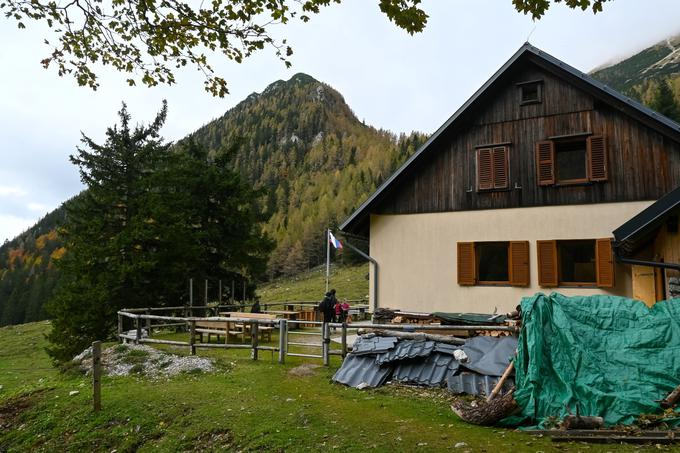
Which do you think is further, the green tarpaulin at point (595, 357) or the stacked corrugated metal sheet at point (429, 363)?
the stacked corrugated metal sheet at point (429, 363)

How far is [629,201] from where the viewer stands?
12773 mm

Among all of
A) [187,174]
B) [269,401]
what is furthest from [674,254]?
[187,174]

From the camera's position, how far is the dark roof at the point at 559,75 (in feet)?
40.9

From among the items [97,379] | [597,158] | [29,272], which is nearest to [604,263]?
[597,158]

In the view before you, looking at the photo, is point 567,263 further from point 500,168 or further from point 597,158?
point 500,168

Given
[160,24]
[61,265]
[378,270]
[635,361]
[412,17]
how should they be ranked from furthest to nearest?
[61,265]
[378,270]
[635,361]
[160,24]
[412,17]

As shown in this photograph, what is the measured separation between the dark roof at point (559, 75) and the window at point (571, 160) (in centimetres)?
108

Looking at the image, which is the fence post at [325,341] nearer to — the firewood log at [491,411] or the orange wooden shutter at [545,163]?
the firewood log at [491,411]

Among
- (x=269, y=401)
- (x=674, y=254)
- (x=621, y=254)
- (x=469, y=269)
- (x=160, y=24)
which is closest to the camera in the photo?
(x=160, y=24)

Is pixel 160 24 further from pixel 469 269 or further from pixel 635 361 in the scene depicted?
pixel 469 269

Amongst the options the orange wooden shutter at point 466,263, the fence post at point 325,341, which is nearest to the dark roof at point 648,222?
the orange wooden shutter at point 466,263

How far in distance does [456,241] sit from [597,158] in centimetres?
441

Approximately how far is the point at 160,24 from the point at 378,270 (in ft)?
35.8

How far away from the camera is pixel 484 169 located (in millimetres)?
14617
